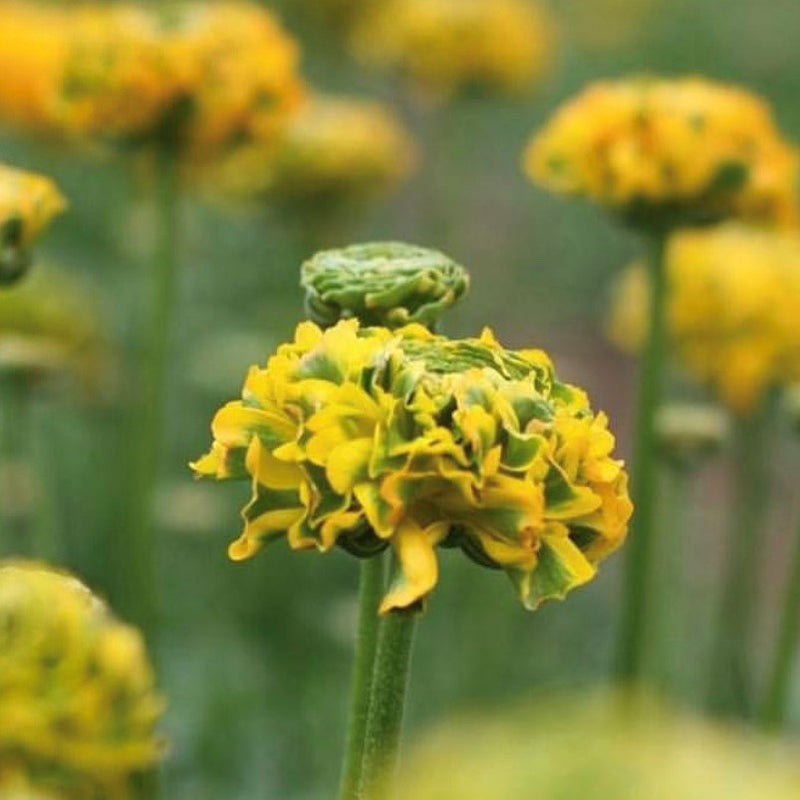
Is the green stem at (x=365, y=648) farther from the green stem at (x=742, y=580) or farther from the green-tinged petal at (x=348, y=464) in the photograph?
the green stem at (x=742, y=580)

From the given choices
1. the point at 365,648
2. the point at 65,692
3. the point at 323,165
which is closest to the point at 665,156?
the point at 365,648

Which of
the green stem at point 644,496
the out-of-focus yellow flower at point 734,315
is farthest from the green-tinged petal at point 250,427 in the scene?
the out-of-focus yellow flower at point 734,315

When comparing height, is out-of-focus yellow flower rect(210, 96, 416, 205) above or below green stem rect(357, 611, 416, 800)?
above

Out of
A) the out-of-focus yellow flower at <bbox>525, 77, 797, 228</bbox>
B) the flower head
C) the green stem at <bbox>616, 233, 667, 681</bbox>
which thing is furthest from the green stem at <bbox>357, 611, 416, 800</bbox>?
the out-of-focus yellow flower at <bbox>525, 77, 797, 228</bbox>

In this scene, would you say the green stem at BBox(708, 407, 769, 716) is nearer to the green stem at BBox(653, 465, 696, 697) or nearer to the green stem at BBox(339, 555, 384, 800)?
the green stem at BBox(653, 465, 696, 697)

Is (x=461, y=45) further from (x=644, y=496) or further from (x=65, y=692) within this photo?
(x=65, y=692)

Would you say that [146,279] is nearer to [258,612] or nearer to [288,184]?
[288,184]
